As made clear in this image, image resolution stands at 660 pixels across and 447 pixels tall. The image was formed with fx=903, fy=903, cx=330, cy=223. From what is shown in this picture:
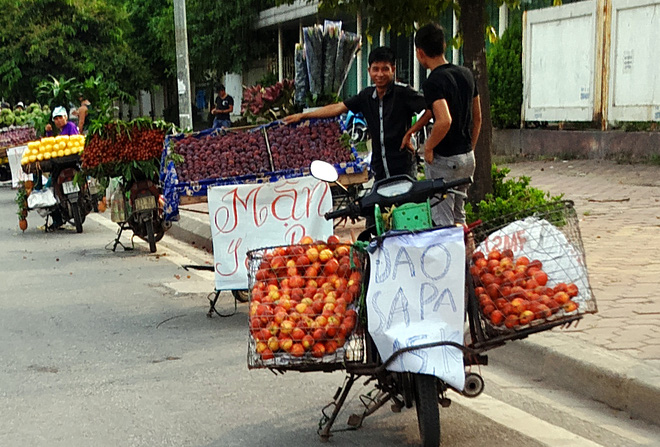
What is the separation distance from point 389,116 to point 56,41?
2839cm

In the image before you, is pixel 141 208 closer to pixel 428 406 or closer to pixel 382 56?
pixel 382 56

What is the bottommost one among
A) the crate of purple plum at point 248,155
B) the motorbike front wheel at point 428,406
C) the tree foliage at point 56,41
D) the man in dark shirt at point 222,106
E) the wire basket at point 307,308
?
the motorbike front wheel at point 428,406

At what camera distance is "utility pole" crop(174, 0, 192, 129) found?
17.0 metres

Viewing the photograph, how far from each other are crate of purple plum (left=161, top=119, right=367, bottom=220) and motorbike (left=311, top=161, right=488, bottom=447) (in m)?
3.50

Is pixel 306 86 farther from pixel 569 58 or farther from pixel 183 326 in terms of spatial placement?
pixel 569 58

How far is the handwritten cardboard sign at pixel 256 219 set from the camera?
662cm

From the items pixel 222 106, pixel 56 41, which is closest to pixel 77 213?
pixel 222 106

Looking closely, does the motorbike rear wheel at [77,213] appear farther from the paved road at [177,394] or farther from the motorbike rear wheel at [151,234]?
the paved road at [177,394]

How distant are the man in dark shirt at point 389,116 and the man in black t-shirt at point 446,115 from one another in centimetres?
14

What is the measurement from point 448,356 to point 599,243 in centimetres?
524

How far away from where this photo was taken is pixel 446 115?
5824 millimetres

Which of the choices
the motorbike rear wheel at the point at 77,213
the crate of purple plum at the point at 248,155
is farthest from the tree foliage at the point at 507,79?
the crate of purple plum at the point at 248,155

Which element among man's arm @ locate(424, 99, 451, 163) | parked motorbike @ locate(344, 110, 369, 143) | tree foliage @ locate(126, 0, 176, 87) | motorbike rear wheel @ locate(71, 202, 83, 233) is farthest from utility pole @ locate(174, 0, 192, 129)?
tree foliage @ locate(126, 0, 176, 87)

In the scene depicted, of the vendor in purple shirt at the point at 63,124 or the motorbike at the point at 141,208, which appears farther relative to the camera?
the vendor in purple shirt at the point at 63,124
